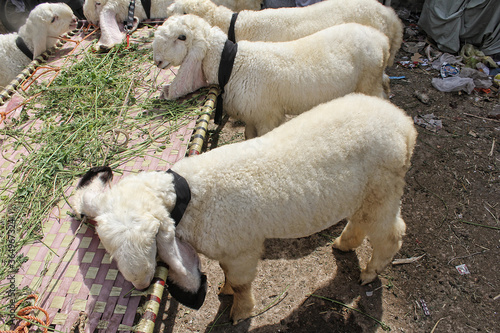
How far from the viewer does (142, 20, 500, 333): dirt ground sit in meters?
3.48

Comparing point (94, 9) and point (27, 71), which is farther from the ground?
point (94, 9)

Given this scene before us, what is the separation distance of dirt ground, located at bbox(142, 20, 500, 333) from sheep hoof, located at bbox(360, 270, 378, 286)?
8 cm

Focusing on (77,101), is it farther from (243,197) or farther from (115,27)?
(243,197)

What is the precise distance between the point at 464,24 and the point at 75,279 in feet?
29.6

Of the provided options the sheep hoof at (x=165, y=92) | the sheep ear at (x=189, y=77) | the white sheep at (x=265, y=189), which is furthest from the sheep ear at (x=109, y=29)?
the white sheep at (x=265, y=189)

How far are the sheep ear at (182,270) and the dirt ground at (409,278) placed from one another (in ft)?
3.69

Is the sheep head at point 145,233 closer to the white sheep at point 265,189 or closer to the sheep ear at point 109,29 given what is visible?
the white sheep at point 265,189

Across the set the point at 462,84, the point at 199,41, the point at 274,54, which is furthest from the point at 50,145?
the point at 462,84

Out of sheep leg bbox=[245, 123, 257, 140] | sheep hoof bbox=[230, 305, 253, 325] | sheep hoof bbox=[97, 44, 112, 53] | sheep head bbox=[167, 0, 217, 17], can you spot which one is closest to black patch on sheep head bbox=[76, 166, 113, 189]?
sheep hoof bbox=[230, 305, 253, 325]

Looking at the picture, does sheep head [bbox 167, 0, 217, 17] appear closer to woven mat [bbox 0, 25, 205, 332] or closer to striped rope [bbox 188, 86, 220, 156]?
striped rope [bbox 188, 86, 220, 156]

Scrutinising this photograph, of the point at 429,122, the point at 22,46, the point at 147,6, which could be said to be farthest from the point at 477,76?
the point at 22,46

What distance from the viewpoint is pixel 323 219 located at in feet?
9.80

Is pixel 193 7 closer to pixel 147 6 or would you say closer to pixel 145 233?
pixel 147 6

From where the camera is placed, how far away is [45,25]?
5.80 meters
